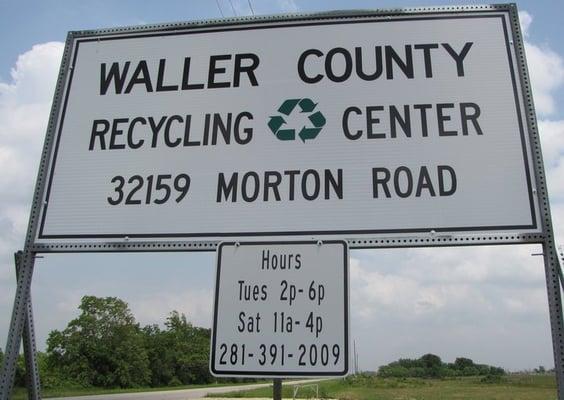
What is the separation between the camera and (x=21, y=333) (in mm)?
3762

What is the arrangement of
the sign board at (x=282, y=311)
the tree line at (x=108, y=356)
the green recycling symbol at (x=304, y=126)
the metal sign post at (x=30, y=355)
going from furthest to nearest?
1. the tree line at (x=108, y=356)
2. the green recycling symbol at (x=304, y=126)
3. the metal sign post at (x=30, y=355)
4. the sign board at (x=282, y=311)

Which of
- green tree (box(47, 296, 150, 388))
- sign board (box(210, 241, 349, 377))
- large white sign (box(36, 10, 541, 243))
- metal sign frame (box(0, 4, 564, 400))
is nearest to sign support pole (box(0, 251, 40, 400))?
metal sign frame (box(0, 4, 564, 400))

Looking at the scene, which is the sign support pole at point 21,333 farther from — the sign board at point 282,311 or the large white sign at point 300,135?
the sign board at point 282,311

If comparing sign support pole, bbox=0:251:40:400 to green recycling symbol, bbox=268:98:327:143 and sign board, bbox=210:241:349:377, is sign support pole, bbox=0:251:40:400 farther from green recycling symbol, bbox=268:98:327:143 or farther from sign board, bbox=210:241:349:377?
green recycling symbol, bbox=268:98:327:143

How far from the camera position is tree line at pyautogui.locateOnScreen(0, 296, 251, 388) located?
194 ft

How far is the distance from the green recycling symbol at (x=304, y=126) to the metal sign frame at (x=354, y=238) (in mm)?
850

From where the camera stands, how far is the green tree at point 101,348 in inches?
2349

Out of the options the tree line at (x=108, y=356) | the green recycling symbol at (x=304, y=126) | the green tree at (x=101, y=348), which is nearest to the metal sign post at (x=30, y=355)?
the green recycling symbol at (x=304, y=126)

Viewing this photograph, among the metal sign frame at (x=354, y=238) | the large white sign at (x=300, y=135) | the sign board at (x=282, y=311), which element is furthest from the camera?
the large white sign at (x=300, y=135)

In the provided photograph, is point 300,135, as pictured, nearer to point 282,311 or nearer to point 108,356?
point 282,311

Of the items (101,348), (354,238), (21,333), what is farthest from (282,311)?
(101,348)

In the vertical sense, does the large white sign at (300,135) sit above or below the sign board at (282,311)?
above

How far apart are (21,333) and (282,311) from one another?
2.06m

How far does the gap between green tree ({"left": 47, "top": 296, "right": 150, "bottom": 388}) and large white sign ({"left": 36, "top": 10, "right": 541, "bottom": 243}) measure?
204ft
